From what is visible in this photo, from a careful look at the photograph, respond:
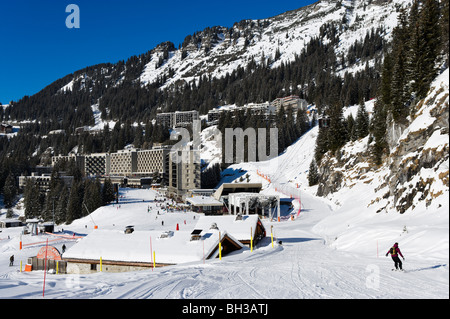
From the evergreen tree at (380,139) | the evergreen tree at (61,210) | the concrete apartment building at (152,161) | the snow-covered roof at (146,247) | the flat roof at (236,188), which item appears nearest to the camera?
the snow-covered roof at (146,247)

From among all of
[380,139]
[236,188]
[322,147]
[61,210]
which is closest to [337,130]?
[322,147]

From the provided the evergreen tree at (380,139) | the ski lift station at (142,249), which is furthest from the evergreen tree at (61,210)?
the evergreen tree at (380,139)

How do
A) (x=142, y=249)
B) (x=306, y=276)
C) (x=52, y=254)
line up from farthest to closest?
(x=52, y=254) < (x=142, y=249) < (x=306, y=276)

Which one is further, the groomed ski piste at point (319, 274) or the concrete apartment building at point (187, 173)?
the concrete apartment building at point (187, 173)

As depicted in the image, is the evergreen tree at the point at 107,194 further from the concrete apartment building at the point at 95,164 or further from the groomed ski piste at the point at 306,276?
the concrete apartment building at the point at 95,164

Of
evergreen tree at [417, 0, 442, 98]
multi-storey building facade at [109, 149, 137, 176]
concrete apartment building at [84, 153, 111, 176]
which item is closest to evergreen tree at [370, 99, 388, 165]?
evergreen tree at [417, 0, 442, 98]

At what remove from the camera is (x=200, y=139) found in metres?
145

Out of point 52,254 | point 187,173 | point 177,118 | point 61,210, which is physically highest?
point 177,118

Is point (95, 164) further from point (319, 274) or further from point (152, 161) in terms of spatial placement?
point (319, 274)

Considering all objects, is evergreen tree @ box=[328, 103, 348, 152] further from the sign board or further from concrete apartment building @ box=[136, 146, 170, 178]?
concrete apartment building @ box=[136, 146, 170, 178]

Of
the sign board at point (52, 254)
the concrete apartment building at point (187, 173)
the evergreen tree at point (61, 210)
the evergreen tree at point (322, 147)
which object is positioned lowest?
the evergreen tree at point (61, 210)
